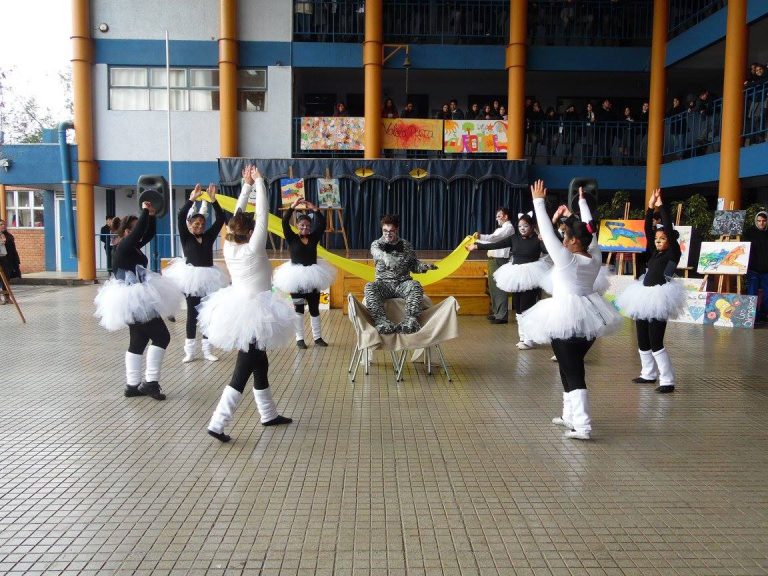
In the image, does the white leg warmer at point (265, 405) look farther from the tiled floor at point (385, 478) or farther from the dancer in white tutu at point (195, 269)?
the dancer in white tutu at point (195, 269)

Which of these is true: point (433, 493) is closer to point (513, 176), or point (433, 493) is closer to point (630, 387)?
point (630, 387)

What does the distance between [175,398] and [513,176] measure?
1352cm

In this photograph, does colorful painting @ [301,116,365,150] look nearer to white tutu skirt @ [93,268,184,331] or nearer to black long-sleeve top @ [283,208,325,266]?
black long-sleeve top @ [283,208,325,266]

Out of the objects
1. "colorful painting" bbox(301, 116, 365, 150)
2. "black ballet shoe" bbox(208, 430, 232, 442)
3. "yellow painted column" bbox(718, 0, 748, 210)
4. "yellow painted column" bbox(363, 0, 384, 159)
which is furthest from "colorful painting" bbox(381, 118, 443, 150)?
"black ballet shoe" bbox(208, 430, 232, 442)

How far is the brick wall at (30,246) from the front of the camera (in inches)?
989

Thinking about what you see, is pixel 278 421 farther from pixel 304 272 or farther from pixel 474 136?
pixel 474 136

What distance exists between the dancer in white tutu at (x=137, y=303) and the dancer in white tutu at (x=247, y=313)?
112 centimetres

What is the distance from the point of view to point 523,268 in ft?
31.0

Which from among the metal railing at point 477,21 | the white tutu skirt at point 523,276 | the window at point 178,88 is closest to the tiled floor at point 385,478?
the white tutu skirt at point 523,276

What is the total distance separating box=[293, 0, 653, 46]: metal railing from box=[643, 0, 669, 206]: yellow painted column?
1.34 meters

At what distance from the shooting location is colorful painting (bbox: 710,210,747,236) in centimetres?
1169

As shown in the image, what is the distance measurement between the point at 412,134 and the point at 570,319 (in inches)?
554

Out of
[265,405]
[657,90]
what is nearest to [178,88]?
[657,90]

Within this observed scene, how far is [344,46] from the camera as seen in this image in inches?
744
